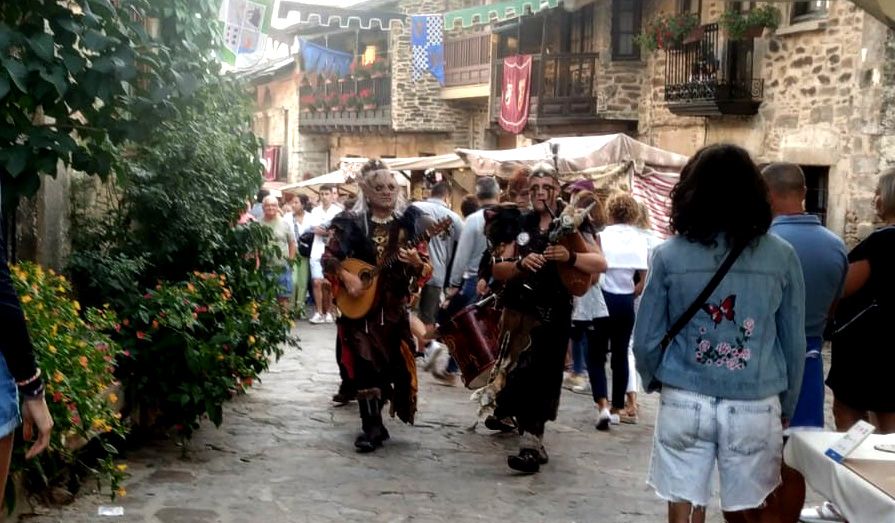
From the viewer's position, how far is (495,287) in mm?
7293

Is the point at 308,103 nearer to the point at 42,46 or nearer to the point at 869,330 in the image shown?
the point at 42,46

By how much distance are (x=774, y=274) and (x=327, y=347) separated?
9.03 meters

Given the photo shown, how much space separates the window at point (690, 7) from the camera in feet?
66.4

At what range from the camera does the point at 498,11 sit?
70.4 ft

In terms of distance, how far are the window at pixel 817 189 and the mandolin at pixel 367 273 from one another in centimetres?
1086

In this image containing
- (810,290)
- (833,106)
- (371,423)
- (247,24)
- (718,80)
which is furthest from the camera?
(718,80)

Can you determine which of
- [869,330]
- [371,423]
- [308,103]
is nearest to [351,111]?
[308,103]

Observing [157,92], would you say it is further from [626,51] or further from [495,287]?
[626,51]

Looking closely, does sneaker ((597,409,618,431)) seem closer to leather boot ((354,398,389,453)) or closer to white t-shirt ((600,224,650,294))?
white t-shirt ((600,224,650,294))

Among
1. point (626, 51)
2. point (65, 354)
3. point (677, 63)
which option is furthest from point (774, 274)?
point (626, 51)

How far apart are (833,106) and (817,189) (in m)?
1.35

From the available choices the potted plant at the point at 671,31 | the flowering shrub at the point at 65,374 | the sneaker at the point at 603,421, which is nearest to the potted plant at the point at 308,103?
the potted plant at the point at 671,31

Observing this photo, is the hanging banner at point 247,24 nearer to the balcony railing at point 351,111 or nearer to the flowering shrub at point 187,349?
the flowering shrub at point 187,349

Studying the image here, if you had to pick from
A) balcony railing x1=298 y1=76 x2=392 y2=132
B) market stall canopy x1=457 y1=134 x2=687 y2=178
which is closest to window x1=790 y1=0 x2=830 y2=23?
market stall canopy x1=457 y1=134 x2=687 y2=178
